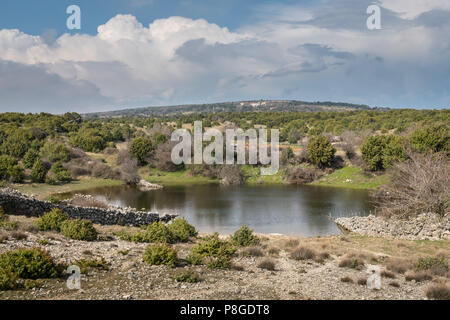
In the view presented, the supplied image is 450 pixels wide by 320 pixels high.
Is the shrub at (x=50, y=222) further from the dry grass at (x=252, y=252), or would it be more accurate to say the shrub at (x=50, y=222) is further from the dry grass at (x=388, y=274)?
the dry grass at (x=388, y=274)

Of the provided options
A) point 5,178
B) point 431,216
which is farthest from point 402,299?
point 5,178

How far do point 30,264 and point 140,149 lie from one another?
5145 cm

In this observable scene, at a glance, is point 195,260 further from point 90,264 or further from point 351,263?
point 351,263

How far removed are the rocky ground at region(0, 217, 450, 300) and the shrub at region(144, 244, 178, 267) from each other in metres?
0.25

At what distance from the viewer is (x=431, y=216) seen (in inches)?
918

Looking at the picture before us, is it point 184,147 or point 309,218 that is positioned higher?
point 184,147

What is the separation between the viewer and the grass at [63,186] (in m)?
40.2

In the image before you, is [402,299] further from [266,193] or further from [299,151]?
[299,151]

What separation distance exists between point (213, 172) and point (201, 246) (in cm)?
4382

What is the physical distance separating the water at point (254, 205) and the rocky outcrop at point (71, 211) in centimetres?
473

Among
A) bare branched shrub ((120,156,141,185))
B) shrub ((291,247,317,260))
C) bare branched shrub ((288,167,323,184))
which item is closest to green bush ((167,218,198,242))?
shrub ((291,247,317,260))

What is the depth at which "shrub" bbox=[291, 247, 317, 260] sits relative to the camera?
1517 cm

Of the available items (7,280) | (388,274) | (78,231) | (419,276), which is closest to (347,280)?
(388,274)

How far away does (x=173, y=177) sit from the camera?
58906 mm
